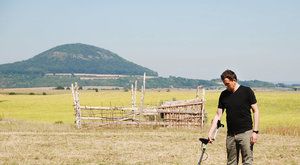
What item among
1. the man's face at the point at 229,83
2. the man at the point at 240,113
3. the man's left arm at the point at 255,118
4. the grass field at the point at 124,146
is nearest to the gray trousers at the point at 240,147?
the man at the point at 240,113

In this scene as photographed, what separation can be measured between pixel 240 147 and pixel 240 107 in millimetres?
883

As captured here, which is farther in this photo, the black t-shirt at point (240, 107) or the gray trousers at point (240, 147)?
the gray trousers at point (240, 147)

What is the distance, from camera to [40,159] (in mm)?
17391

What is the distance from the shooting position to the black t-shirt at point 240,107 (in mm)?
11172

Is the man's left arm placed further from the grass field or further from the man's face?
the grass field

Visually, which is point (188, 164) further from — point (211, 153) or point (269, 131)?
point (269, 131)

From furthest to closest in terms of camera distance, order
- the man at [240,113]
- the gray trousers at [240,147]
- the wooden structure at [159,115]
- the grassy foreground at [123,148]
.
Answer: the wooden structure at [159,115]
the grassy foreground at [123,148]
the gray trousers at [240,147]
the man at [240,113]

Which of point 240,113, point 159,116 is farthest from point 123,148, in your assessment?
point 159,116

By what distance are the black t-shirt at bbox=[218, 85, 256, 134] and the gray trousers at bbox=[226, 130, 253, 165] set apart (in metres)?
0.13

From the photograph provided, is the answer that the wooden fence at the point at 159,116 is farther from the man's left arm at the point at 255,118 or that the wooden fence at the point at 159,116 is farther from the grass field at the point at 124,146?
the man's left arm at the point at 255,118

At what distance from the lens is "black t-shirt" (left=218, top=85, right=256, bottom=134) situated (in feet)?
36.7

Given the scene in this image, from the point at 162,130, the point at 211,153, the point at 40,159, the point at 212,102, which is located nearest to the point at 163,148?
the point at 211,153

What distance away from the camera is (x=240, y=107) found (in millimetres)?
11164

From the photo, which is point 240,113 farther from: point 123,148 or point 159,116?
point 159,116
